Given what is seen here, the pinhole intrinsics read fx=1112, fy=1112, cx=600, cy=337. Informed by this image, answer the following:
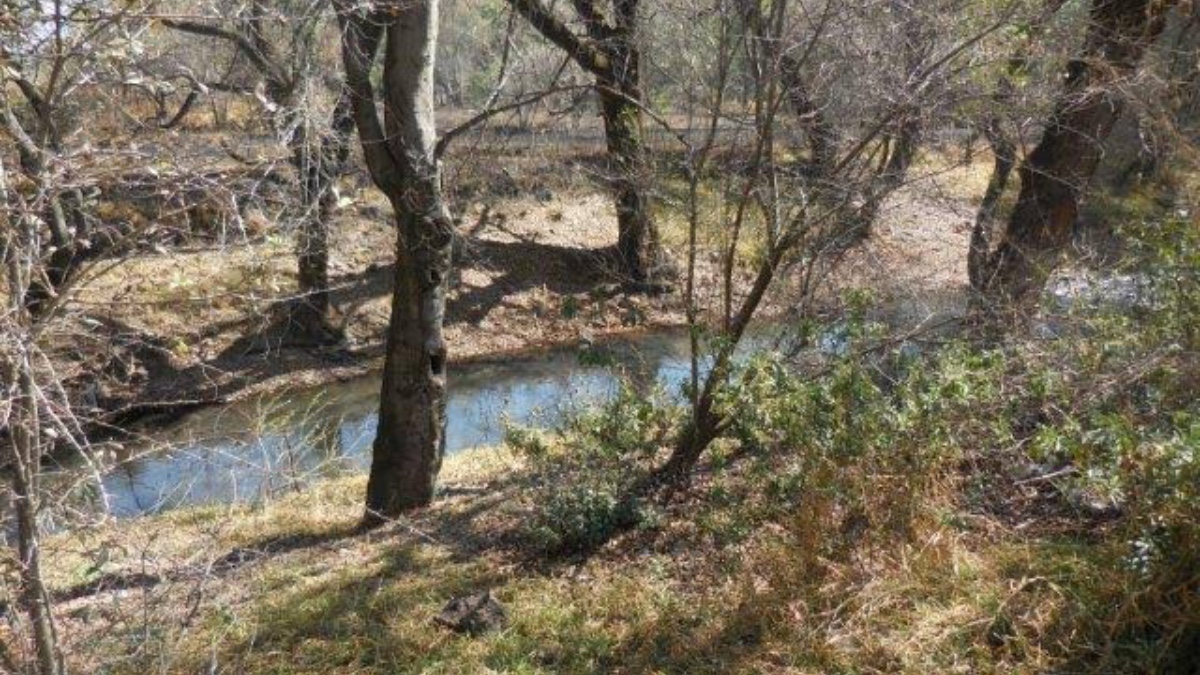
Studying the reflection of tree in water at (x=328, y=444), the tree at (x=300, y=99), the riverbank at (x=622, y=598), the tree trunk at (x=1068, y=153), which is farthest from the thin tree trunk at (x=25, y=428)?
the reflection of tree in water at (x=328, y=444)

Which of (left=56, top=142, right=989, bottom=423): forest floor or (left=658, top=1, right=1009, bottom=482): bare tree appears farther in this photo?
(left=56, top=142, right=989, bottom=423): forest floor

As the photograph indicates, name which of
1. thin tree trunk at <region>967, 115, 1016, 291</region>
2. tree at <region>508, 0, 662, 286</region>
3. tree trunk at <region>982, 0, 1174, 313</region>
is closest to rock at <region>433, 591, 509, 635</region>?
tree at <region>508, 0, 662, 286</region>

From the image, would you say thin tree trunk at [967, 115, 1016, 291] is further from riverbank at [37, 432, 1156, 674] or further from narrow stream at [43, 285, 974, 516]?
riverbank at [37, 432, 1156, 674]

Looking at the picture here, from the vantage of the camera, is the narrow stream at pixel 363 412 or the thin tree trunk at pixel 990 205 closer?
the thin tree trunk at pixel 990 205

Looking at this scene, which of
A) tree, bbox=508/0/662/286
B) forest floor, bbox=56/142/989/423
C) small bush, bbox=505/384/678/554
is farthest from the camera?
forest floor, bbox=56/142/989/423

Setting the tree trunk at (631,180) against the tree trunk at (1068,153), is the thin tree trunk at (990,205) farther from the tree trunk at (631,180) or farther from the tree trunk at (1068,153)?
the tree trunk at (631,180)

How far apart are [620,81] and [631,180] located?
1091 millimetres

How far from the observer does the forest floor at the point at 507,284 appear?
28.6 feet

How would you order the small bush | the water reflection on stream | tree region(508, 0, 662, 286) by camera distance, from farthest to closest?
the water reflection on stream
tree region(508, 0, 662, 286)
the small bush

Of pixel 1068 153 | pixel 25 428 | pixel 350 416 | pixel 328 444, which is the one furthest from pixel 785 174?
pixel 350 416

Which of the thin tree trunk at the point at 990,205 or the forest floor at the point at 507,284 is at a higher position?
the thin tree trunk at the point at 990,205

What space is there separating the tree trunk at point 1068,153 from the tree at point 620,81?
8.75 feet

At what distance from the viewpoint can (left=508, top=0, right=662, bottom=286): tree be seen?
8201mm

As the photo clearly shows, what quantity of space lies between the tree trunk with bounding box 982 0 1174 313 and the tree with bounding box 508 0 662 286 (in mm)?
2666
